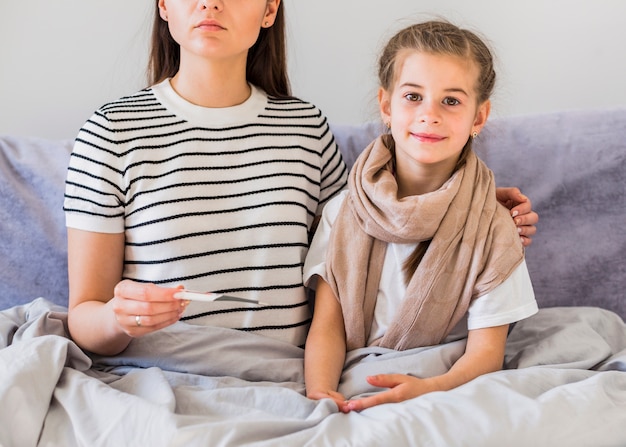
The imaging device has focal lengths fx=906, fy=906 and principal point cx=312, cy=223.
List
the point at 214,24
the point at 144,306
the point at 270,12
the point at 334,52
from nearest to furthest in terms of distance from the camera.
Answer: the point at 144,306 < the point at 214,24 < the point at 270,12 < the point at 334,52

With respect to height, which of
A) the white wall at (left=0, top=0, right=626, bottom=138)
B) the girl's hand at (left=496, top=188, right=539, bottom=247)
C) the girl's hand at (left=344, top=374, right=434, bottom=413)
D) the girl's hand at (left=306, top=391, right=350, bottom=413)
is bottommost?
the girl's hand at (left=306, top=391, right=350, bottom=413)

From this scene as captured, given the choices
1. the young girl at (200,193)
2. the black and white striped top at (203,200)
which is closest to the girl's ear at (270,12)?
the young girl at (200,193)

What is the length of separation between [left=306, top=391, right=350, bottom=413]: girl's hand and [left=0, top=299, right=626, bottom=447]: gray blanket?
3 centimetres

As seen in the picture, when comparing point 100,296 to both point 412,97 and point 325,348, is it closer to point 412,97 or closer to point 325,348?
point 325,348

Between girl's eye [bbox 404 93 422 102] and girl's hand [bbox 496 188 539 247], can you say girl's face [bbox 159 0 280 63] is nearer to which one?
girl's eye [bbox 404 93 422 102]

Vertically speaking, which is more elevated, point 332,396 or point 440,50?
point 440,50

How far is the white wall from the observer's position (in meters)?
1.90

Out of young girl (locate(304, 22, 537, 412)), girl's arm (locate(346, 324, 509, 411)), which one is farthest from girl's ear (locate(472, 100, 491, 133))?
girl's arm (locate(346, 324, 509, 411))

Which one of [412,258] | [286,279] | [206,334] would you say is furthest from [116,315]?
[412,258]

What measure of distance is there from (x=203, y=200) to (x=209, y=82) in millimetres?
203

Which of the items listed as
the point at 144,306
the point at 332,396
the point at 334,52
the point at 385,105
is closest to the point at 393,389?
the point at 332,396

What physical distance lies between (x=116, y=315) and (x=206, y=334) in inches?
7.3

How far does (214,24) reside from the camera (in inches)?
56.0

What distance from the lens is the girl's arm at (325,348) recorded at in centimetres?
135
